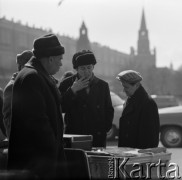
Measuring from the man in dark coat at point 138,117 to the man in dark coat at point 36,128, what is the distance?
4.91 ft

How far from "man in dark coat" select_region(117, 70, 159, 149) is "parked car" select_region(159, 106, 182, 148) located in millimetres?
9275

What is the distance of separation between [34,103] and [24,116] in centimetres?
10

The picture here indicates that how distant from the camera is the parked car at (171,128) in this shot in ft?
46.6

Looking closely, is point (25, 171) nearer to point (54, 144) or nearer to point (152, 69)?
point (54, 144)

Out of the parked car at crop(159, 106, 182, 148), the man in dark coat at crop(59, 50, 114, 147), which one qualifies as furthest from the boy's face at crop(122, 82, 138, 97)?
the parked car at crop(159, 106, 182, 148)

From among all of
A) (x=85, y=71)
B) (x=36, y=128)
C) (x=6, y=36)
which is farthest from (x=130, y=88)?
(x=6, y=36)

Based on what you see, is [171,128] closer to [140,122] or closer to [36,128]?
[140,122]

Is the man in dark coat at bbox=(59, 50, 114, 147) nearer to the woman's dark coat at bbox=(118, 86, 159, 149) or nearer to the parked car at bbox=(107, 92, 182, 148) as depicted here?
the woman's dark coat at bbox=(118, 86, 159, 149)

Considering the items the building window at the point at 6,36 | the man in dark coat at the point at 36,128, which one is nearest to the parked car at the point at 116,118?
the man in dark coat at the point at 36,128

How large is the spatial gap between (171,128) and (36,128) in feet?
37.3

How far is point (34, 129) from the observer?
10.9ft

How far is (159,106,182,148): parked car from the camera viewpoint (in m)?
A: 14.2

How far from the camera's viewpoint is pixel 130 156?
13.1 ft

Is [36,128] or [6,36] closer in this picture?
[36,128]
